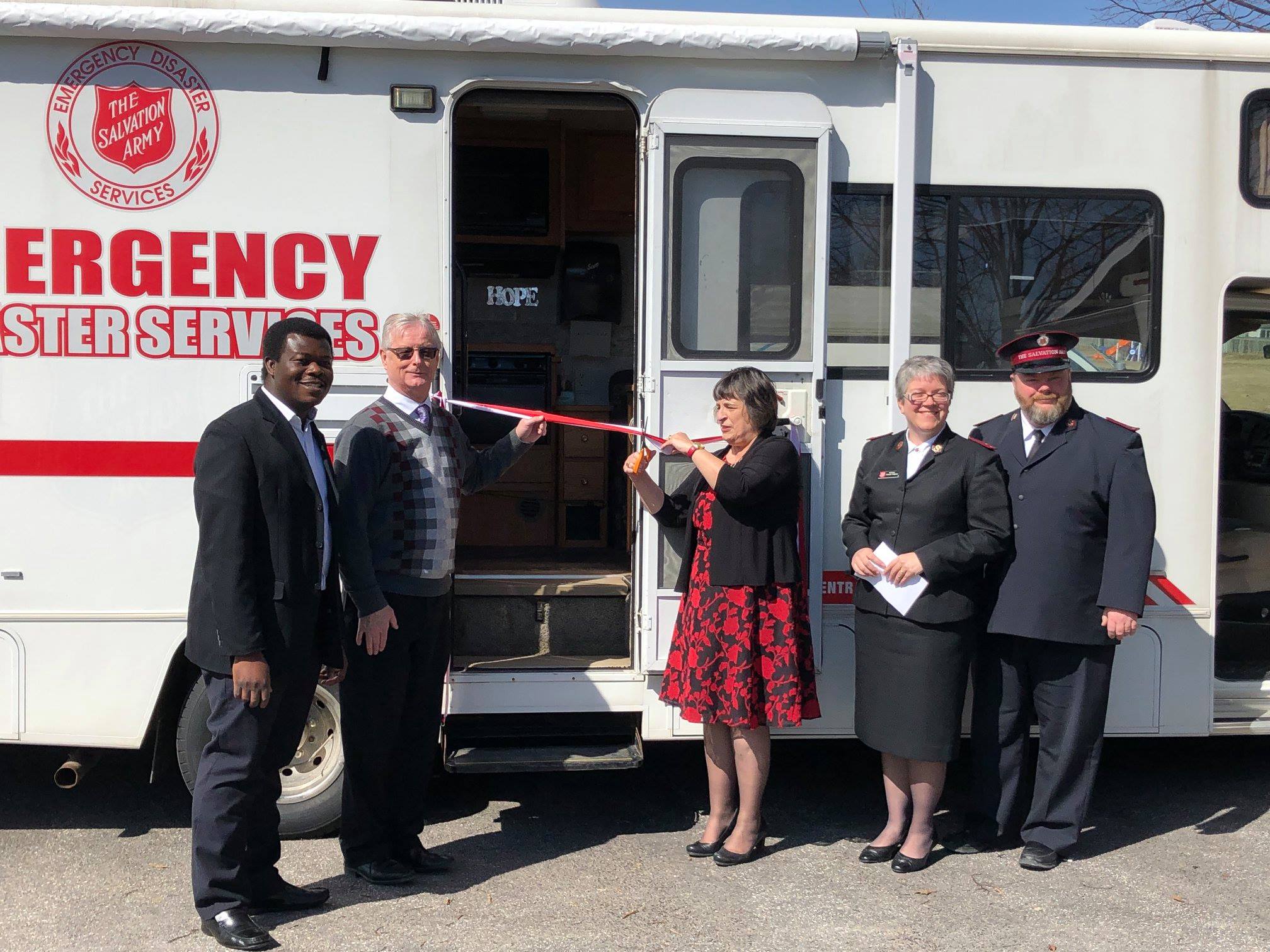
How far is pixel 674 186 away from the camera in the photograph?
423cm

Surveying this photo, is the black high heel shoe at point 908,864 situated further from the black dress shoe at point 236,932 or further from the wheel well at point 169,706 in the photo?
the wheel well at point 169,706

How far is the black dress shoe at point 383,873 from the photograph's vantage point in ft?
12.8

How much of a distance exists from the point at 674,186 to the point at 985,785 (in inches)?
102

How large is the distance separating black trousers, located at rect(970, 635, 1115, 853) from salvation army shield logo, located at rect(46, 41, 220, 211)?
11.5 feet

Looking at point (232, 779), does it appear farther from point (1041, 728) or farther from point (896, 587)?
point (1041, 728)

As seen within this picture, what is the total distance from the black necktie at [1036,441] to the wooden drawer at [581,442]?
2.82m

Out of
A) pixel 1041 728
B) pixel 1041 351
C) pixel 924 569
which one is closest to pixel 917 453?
pixel 924 569

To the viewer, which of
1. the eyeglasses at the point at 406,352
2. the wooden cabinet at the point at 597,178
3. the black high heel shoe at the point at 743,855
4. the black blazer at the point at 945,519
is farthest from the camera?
the wooden cabinet at the point at 597,178

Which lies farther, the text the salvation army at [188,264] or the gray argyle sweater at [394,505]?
the text the salvation army at [188,264]

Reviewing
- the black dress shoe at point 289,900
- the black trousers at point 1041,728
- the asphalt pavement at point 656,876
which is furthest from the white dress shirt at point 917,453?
the black dress shoe at point 289,900

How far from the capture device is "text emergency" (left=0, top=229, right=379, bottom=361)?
4031mm

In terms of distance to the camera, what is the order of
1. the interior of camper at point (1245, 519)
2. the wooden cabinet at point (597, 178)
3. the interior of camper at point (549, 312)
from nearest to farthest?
the interior of camper at point (1245, 519) < the interior of camper at point (549, 312) < the wooden cabinet at point (597, 178)

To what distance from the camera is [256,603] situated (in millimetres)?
3279

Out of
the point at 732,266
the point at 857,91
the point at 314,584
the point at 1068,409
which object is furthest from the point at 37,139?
the point at 1068,409
